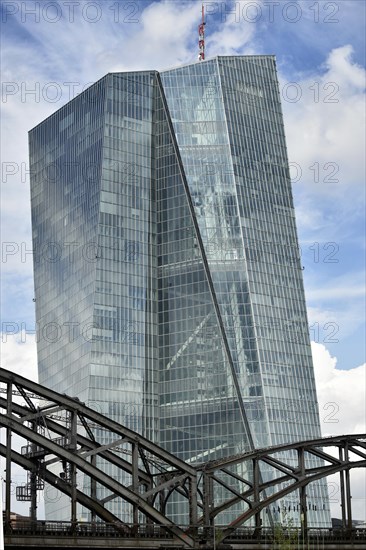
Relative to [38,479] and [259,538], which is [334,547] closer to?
[259,538]

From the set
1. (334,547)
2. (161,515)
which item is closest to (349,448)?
(334,547)

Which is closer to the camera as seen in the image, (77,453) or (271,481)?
(77,453)

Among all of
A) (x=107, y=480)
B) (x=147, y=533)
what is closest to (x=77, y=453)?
(x=107, y=480)

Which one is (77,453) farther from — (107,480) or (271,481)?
(271,481)

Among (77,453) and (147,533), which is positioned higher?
(77,453)

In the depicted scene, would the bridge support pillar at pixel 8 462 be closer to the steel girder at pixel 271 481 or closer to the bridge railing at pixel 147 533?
the bridge railing at pixel 147 533

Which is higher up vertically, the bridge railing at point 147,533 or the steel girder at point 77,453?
the steel girder at point 77,453

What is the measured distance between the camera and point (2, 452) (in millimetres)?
114875

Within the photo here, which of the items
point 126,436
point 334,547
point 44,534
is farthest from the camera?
point 334,547

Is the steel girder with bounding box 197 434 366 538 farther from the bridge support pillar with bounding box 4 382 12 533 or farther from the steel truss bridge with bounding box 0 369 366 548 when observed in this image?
the bridge support pillar with bounding box 4 382 12 533

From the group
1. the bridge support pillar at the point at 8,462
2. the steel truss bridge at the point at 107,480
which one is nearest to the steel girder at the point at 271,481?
the steel truss bridge at the point at 107,480

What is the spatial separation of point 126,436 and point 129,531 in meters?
9.90

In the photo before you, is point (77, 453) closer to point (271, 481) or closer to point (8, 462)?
point (8, 462)

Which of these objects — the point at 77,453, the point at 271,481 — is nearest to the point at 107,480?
the point at 77,453
